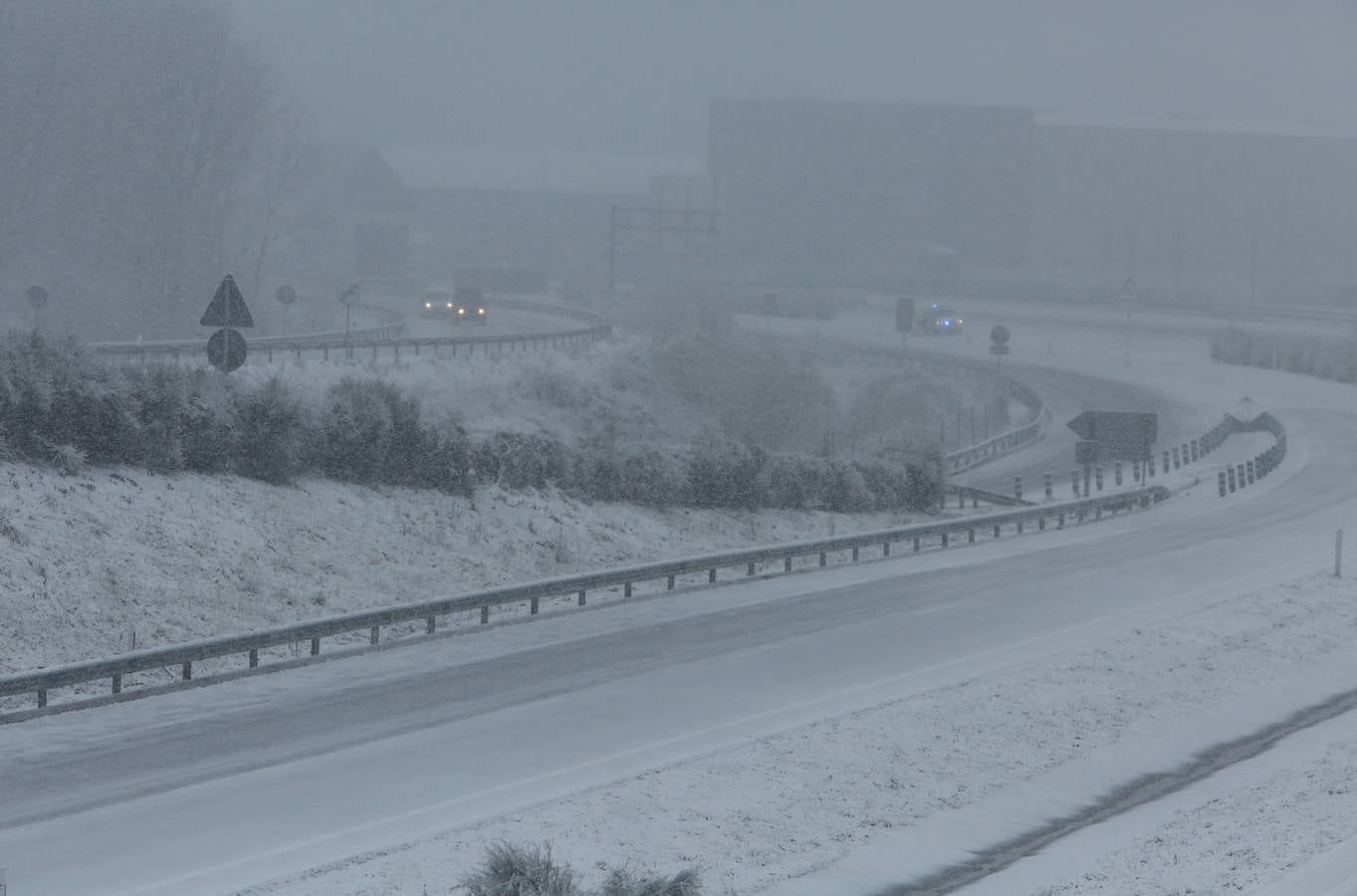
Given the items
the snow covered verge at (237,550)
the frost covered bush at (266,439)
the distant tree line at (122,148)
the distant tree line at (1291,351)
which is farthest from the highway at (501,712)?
the distant tree line at (1291,351)

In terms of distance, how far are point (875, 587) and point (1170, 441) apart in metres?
34.0

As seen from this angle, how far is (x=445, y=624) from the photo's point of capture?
21.5m

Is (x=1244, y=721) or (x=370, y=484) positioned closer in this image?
(x=1244, y=721)

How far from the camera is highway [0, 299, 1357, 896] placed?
472 inches

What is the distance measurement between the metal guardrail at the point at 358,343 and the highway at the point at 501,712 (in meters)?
16.8

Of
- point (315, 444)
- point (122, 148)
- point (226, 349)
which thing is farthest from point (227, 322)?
point (122, 148)

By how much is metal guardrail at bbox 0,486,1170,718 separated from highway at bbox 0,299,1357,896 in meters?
0.37

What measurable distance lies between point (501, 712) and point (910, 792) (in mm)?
4377

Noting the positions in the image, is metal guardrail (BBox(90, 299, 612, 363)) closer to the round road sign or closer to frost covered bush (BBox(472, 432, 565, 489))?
frost covered bush (BBox(472, 432, 565, 489))

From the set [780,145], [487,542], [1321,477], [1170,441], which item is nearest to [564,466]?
[487,542]

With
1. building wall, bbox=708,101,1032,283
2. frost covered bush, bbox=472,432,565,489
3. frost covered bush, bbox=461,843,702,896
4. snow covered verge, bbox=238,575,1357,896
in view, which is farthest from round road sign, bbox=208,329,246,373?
building wall, bbox=708,101,1032,283

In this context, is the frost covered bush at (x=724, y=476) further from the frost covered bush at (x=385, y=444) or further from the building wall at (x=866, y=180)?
the building wall at (x=866, y=180)

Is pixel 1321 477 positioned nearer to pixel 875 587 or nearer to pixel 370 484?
pixel 875 587

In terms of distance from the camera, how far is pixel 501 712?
16.3 metres
